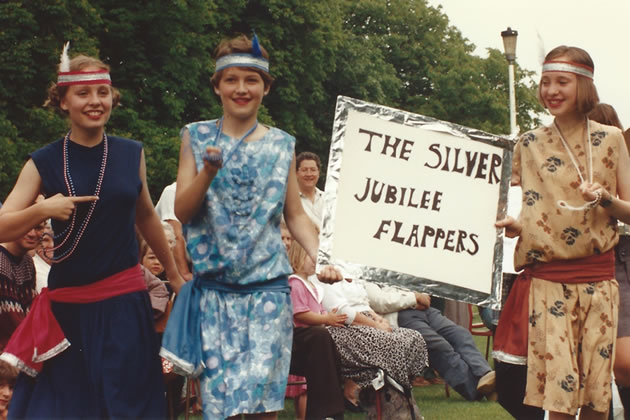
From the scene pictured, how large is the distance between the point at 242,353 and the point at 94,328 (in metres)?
0.78

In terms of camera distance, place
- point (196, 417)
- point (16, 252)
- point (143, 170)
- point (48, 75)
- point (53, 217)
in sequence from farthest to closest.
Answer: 1. point (48, 75)
2. point (196, 417)
3. point (16, 252)
4. point (143, 170)
5. point (53, 217)

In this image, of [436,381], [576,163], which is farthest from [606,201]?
[436,381]

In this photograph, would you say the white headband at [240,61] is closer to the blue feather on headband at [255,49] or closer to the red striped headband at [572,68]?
the blue feather on headband at [255,49]

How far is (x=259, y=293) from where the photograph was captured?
472 cm

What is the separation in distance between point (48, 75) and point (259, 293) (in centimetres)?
1929

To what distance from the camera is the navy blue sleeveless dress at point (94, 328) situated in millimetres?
4812

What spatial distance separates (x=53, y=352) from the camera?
4777mm

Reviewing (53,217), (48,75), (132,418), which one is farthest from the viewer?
(48,75)

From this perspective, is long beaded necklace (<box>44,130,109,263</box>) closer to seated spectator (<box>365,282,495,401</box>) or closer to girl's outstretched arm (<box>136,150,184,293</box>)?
girl's outstretched arm (<box>136,150,184,293</box>)

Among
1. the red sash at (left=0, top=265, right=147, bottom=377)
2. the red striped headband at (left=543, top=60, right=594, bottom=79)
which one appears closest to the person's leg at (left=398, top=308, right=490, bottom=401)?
the red striped headband at (left=543, top=60, right=594, bottom=79)

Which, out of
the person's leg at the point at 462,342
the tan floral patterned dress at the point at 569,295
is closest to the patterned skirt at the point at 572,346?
the tan floral patterned dress at the point at 569,295

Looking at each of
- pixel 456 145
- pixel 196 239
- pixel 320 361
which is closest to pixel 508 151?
pixel 456 145

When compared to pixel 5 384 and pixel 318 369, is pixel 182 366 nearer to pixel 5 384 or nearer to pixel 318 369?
pixel 318 369

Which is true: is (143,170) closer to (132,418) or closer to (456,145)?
(132,418)
